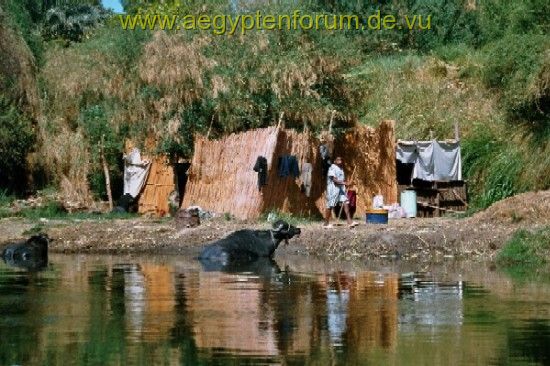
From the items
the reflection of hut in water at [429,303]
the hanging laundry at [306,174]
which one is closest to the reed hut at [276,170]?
the hanging laundry at [306,174]

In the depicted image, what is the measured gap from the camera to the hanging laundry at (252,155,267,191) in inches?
1257

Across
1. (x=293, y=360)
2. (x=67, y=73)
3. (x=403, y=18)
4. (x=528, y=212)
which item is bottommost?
(x=293, y=360)

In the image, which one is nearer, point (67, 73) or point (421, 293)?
point (421, 293)

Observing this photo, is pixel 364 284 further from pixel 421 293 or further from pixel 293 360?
pixel 293 360

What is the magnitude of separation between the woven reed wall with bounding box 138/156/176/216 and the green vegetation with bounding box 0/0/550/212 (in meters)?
1.39

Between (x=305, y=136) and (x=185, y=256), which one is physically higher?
(x=305, y=136)

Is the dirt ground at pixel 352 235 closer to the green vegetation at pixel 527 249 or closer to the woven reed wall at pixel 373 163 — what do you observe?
the green vegetation at pixel 527 249

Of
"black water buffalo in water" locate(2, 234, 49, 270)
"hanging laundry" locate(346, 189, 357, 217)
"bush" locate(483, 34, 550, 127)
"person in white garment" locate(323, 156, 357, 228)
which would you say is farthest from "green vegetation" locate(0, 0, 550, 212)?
"black water buffalo in water" locate(2, 234, 49, 270)

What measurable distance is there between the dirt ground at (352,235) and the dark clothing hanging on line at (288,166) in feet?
6.65

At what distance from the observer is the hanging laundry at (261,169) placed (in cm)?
3194

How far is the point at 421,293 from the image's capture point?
746 inches

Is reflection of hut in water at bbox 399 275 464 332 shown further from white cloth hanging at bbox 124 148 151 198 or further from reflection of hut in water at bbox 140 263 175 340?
white cloth hanging at bbox 124 148 151 198

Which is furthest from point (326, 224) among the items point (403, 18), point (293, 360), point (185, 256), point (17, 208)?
point (403, 18)

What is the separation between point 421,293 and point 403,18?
3998 centimetres
